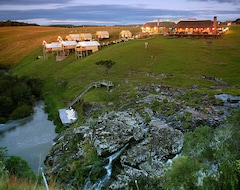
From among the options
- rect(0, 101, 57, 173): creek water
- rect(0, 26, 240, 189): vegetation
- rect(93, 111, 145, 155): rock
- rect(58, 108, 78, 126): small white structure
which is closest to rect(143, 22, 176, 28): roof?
rect(0, 26, 240, 189): vegetation

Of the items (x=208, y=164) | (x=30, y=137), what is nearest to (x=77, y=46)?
(x=30, y=137)

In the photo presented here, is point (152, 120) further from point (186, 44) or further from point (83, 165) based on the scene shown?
point (186, 44)

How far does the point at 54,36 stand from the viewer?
157 m

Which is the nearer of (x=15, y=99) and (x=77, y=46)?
(x=15, y=99)

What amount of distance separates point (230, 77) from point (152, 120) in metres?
33.3

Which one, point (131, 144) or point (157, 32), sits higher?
point (157, 32)

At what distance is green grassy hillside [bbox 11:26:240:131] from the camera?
56.6 metres

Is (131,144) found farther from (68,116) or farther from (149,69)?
(149,69)

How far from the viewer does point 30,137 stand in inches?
1756

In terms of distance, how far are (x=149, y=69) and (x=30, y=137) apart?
1304 inches

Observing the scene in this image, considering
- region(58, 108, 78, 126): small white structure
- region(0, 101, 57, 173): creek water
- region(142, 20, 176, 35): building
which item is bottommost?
region(0, 101, 57, 173): creek water

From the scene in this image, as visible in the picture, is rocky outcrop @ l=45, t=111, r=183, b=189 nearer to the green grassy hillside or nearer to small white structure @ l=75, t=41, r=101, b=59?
the green grassy hillside

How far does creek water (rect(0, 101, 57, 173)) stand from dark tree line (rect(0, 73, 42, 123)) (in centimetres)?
169

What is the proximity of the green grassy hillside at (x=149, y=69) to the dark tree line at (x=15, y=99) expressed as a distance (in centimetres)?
442
